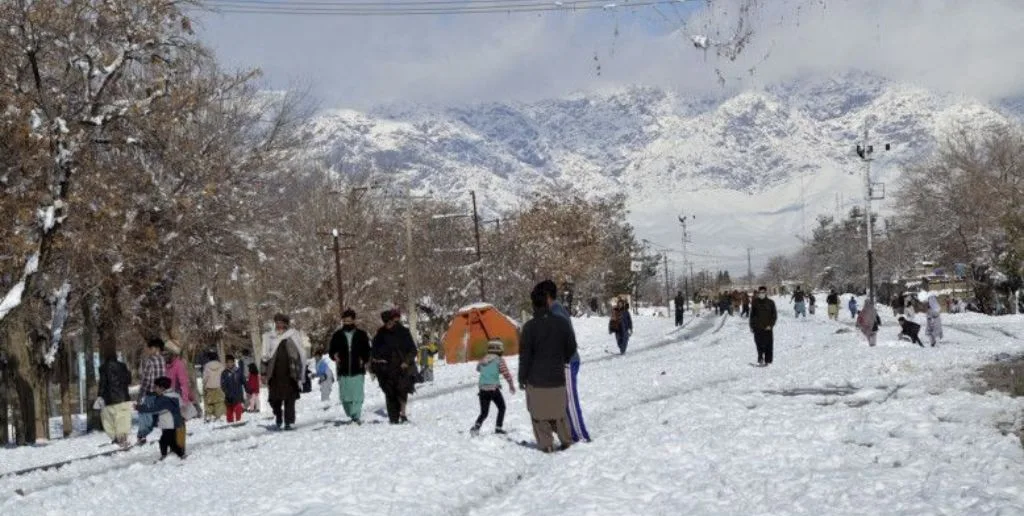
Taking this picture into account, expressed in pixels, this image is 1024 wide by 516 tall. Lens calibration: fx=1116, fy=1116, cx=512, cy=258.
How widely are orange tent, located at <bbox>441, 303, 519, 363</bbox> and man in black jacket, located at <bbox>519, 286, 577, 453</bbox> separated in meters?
27.4

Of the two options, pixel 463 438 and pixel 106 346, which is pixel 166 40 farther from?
pixel 463 438

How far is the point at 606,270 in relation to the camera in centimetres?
10181

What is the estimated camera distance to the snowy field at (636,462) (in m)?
9.31

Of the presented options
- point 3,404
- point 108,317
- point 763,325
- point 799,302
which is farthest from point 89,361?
point 799,302

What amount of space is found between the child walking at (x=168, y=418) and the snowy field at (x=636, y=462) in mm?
413

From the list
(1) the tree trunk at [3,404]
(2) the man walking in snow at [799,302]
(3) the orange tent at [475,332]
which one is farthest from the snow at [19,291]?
(2) the man walking in snow at [799,302]

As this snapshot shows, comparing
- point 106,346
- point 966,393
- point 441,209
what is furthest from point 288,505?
point 441,209

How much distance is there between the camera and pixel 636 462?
37.0 feet

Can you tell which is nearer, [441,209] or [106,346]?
[106,346]

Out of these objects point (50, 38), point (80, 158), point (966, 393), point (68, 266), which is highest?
point (50, 38)

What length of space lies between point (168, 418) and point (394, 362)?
10.6ft

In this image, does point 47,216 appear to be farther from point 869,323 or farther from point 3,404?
point 869,323

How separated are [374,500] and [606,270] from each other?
9260 centimetres

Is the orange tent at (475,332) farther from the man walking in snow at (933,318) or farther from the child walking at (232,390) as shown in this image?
the child walking at (232,390)
